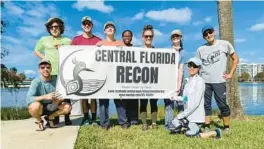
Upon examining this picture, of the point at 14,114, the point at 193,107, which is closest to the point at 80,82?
the point at 193,107

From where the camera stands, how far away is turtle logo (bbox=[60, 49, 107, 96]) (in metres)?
7.37

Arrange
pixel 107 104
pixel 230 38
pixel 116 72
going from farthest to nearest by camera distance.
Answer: pixel 230 38
pixel 116 72
pixel 107 104

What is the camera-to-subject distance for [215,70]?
7.05 meters

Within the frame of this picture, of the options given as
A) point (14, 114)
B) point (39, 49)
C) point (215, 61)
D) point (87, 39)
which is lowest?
point (14, 114)

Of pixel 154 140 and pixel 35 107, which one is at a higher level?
pixel 35 107

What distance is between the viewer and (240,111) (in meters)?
9.84

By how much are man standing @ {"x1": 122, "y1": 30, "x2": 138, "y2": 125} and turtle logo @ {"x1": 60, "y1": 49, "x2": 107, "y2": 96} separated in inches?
27.7

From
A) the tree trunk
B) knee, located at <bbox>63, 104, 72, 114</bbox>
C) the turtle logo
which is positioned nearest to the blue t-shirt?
the turtle logo

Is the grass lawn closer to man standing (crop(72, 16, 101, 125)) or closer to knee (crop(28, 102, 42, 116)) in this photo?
man standing (crop(72, 16, 101, 125))

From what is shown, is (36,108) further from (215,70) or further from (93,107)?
(215,70)

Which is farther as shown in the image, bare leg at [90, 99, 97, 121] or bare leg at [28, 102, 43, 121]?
bare leg at [90, 99, 97, 121]

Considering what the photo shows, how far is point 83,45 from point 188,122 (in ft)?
8.15

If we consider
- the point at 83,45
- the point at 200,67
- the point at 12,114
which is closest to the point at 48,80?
the point at 83,45

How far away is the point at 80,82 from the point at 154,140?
2006 mm
